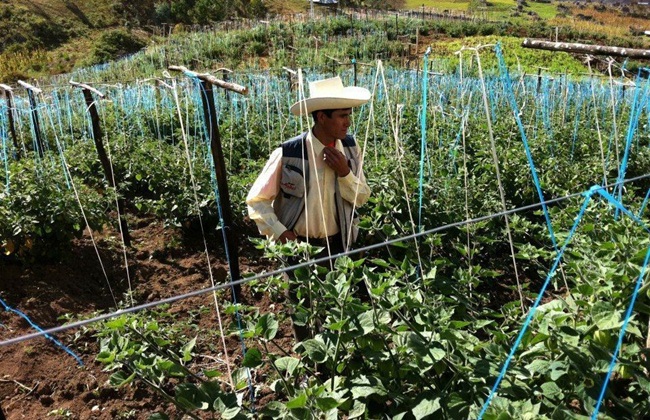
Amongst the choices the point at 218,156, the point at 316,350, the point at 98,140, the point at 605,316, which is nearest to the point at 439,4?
the point at 98,140

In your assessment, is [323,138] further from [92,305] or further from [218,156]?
[92,305]

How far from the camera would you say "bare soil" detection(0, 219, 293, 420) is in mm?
2789

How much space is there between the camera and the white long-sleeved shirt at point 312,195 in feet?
8.55

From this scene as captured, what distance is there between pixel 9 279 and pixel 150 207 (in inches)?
52.6

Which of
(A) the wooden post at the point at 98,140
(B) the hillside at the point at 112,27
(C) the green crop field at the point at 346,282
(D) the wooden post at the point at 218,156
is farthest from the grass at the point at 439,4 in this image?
(D) the wooden post at the point at 218,156

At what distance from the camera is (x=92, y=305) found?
384 centimetres

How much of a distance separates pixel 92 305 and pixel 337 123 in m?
2.44

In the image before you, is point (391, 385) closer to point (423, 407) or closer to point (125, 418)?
point (423, 407)

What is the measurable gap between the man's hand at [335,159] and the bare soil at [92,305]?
1.00 metres

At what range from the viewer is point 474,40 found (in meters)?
27.9

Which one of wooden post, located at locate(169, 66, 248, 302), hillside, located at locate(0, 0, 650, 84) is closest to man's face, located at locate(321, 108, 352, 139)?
wooden post, located at locate(169, 66, 248, 302)

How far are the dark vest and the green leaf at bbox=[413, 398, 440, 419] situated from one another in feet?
3.94

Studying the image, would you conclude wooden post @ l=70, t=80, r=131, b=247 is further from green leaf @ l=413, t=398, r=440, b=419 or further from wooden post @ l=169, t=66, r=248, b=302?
green leaf @ l=413, t=398, r=440, b=419

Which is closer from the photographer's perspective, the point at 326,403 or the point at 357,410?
the point at 326,403
